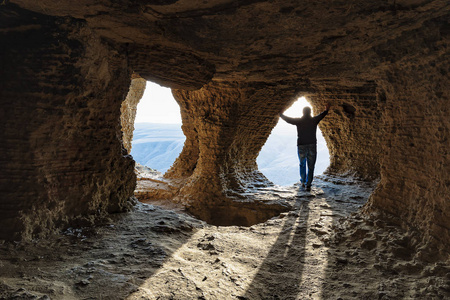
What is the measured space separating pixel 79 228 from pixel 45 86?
1.50 m

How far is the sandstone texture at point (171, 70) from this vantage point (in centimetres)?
229

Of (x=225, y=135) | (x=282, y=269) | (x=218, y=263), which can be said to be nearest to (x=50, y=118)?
(x=218, y=263)

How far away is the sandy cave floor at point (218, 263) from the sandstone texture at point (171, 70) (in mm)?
324

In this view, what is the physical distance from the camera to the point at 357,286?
2.15 meters

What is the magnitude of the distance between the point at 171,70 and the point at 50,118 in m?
1.69

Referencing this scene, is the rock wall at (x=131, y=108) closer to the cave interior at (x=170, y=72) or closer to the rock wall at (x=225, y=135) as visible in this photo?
the rock wall at (x=225, y=135)

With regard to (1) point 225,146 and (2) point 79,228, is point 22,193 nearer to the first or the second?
(2) point 79,228

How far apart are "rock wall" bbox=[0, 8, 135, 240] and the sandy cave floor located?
33cm

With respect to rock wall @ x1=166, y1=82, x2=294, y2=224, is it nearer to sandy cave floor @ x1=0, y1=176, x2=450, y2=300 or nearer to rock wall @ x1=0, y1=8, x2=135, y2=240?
sandy cave floor @ x1=0, y1=176, x2=450, y2=300

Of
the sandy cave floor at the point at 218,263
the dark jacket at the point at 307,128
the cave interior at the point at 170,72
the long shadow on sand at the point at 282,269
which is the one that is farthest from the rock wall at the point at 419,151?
the dark jacket at the point at 307,128

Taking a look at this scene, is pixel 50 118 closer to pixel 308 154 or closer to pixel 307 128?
pixel 307 128

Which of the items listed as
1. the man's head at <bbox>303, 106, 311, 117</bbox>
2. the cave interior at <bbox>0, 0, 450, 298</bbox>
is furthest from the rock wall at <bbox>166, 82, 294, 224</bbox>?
the cave interior at <bbox>0, 0, 450, 298</bbox>

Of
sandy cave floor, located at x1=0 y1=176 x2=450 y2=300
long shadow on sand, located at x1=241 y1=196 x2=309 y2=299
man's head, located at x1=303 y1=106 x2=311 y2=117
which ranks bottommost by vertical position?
long shadow on sand, located at x1=241 y1=196 x2=309 y2=299

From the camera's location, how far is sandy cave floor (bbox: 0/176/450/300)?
1904 mm
